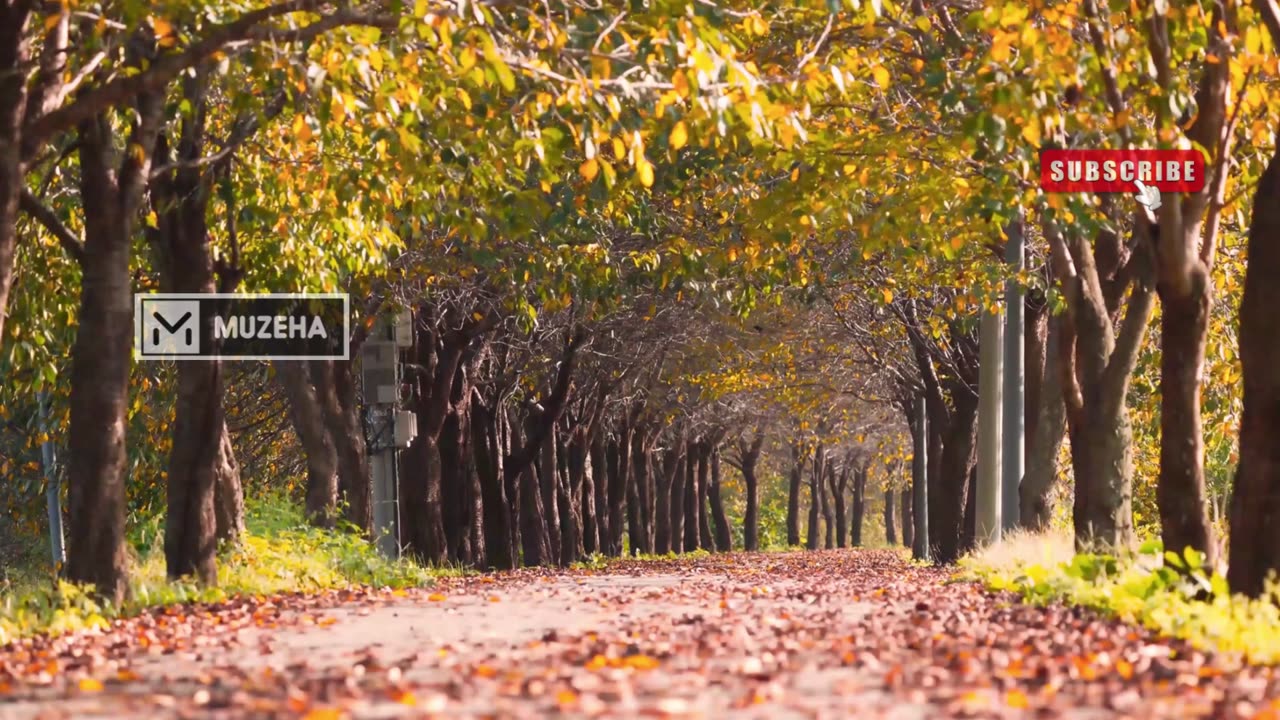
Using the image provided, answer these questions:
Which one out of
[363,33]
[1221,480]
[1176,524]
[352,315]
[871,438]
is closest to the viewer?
[363,33]

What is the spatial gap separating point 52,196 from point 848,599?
7.93 meters

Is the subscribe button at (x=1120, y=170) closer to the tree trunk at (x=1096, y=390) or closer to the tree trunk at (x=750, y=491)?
the tree trunk at (x=1096, y=390)

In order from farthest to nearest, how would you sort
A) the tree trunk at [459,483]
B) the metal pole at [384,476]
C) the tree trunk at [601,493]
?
1. the tree trunk at [601,493]
2. the tree trunk at [459,483]
3. the metal pole at [384,476]

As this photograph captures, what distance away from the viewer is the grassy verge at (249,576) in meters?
11.5

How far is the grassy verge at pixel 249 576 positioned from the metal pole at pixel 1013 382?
669 centimetres

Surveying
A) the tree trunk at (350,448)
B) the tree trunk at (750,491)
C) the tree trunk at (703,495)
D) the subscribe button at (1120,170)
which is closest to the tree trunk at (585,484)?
the tree trunk at (703,495)

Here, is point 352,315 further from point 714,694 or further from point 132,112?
point 714,694

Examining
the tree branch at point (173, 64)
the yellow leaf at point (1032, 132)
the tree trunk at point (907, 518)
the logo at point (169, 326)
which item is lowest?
the tree trunk at point (907, 518)

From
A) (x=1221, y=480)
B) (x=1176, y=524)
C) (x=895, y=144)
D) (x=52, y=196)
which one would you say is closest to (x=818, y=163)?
(x=895, y=144)

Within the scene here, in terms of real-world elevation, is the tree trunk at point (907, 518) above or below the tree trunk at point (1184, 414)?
below

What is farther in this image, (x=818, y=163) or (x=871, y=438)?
(x=871, y=438)

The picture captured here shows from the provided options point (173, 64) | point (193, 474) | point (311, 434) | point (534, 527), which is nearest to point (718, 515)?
point (534, 527)

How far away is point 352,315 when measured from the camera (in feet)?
70.5

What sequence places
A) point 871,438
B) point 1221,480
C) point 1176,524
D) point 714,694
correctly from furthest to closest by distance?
point 871,438, point 1221,480, point 1176,524, point 714,694
